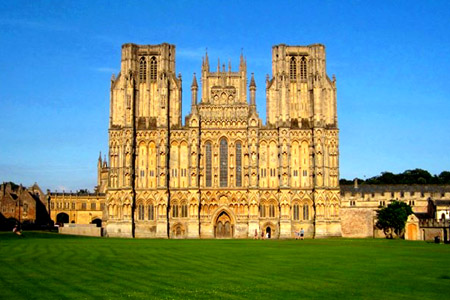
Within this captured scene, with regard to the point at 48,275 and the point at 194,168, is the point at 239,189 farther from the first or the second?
the point at 48,275

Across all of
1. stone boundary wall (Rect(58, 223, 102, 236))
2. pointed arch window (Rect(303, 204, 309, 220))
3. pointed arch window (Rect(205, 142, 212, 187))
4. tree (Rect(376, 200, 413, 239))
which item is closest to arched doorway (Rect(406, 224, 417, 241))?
tree (Rect(376, 200, 413, 239))

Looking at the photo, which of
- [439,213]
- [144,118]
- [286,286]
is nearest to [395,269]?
[286,286]

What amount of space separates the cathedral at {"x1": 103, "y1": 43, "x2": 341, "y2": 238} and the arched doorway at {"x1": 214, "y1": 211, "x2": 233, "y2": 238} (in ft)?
0.50

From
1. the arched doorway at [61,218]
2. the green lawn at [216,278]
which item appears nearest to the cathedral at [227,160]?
the arched doorway at [61,218]

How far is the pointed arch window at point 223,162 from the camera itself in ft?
304

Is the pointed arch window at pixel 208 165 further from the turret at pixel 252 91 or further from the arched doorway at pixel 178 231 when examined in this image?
the turret at pixel 252 91

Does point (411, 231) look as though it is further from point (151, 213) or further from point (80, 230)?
point (80, 230)

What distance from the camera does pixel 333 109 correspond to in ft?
307

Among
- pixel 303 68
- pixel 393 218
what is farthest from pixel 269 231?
pixel 303 68

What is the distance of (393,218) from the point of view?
92625 millimetres

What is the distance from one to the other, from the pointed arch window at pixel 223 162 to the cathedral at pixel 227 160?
0.51 ft

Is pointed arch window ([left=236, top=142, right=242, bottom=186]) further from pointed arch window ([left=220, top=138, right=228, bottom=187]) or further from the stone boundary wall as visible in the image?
the stone boundary wall

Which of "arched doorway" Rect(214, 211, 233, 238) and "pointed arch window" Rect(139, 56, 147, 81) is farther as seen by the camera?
"pointed arch window" Rect(139, 56, 147, 81)

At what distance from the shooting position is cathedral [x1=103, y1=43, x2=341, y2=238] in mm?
91438
